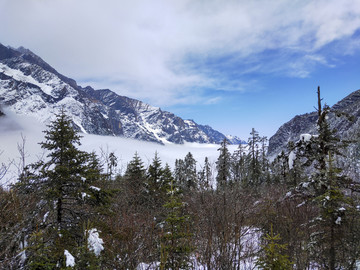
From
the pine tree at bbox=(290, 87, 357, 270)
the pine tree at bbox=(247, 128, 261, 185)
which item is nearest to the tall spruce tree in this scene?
the pine tree at bbox=(290, 87, 357, 270)

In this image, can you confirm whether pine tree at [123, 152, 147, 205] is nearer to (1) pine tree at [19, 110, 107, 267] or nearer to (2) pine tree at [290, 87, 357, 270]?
(1) pine tree at [19, 110, 107, 267]

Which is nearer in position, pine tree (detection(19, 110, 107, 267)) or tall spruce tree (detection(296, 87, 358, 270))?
tall spruce tree (detection(296, 87, 358, 270))

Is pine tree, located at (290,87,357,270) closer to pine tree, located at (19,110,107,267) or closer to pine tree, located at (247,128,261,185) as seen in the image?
pine tree, located at (19,110,107,267)

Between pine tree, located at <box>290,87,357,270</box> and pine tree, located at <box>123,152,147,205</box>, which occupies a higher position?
pine tree, located at <box>290,87,357,270</box>

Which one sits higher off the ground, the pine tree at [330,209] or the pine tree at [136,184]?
the pine tree at [330,209]

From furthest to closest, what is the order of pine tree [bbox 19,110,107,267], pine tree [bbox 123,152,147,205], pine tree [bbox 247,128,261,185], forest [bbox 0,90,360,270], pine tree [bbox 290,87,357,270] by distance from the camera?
1. pine tree [bbox 247,128,261,185]
2. pine tree [bbox 123,152,147,205]
3. pine tree [bbox 19,110,107,267]
4. pine tree [bbox 290,87,357,270]
5. forest [bbox 0,90,360,270]

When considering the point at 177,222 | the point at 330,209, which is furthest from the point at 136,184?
the point at 330,209

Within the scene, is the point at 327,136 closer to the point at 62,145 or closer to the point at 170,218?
the point at 170,218

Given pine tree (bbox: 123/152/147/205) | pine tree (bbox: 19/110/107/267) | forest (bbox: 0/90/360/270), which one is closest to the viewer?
forest (bbox: 0/90/360/270)

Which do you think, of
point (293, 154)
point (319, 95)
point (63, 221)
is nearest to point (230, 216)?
point (293, 154)

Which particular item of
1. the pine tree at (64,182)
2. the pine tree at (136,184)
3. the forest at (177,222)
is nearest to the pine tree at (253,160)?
the pine tree at (136,184)

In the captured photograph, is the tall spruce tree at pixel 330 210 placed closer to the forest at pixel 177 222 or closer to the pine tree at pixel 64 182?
the forest at pixel 177 222

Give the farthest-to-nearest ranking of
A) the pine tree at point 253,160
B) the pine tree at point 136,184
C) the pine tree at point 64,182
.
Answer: the pine tree at point 253,160 → the pine tree at point 136,184 → the pine tree at point 64,182

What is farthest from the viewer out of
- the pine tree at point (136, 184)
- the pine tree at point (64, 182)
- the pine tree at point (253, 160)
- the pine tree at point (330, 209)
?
the pine tree at point (253, 160)
